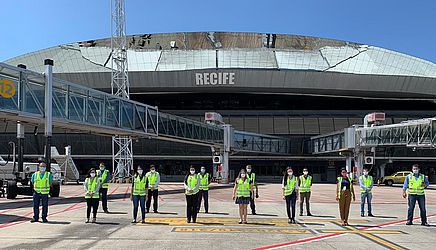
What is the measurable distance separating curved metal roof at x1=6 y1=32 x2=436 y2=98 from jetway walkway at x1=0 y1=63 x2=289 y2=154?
102 feet

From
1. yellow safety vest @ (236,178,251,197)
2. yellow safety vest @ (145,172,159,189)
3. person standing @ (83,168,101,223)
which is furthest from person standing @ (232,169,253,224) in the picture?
person standing @ (83,168,101,223)

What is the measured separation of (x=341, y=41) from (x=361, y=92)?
2003 centimetres

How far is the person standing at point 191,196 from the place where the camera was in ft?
54.3

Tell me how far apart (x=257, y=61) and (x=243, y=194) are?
6781 centimetres

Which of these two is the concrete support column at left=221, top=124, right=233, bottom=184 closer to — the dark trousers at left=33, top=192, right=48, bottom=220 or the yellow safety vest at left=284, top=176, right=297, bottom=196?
the yellow safety vest at left=284, top=176, right=297, bottom=196

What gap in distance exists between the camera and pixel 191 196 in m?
16.7

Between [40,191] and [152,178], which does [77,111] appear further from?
[40,191]

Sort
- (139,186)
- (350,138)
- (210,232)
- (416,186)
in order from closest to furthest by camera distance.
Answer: (210,232) → (139,186) → (416,186) → (350,138)

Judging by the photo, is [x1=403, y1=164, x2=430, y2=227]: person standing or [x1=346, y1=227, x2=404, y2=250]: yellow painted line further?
[x1=403, y1=164, x2=430, y2=227]: person standing

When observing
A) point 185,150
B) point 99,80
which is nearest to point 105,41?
point 99,80

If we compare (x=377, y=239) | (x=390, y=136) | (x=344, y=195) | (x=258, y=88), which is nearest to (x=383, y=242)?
(x=377, y=239)

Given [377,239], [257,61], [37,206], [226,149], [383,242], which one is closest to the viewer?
[383,242]

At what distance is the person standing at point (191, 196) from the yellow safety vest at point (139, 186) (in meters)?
1.59

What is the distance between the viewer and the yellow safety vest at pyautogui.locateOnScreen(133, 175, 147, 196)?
16.8 meters
